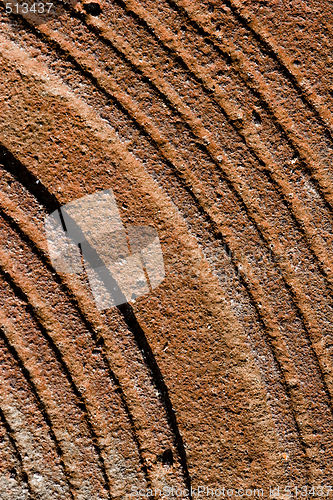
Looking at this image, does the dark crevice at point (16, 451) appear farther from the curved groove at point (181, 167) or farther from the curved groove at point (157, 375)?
the curved groove at point (181, 167)

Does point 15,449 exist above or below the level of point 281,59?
below

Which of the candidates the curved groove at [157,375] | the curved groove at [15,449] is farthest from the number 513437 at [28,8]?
the curved groove at [15,449]

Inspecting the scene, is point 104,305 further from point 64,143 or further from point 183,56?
point 183,56

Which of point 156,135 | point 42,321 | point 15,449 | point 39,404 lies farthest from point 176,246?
point 15,449

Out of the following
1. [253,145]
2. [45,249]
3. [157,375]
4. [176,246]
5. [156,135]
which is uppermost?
[156,135]

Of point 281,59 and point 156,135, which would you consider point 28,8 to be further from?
point 281,59
